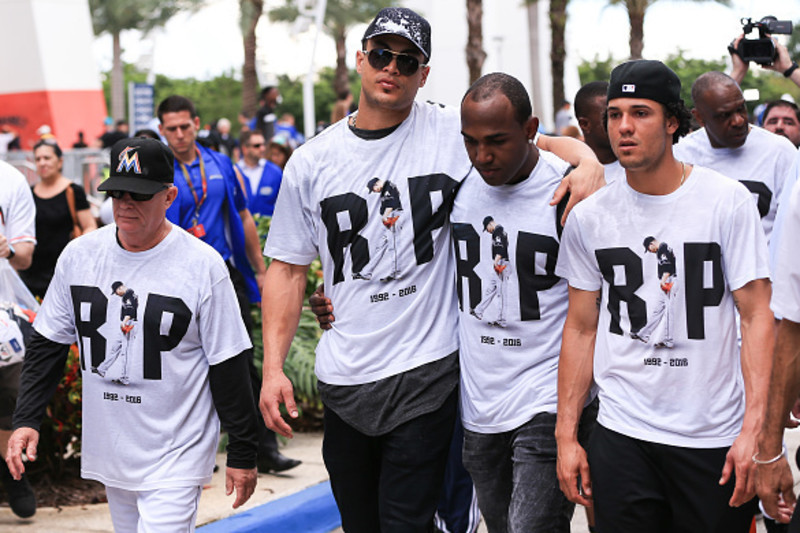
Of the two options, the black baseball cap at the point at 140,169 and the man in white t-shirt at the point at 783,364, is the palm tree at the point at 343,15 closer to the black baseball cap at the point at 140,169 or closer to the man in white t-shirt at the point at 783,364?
the black baseball cap at the point at 140,169

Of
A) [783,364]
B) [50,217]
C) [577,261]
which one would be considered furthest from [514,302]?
[50,217]

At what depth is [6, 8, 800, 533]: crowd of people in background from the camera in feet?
13.1

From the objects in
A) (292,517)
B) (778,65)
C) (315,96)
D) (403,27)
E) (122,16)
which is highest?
(403,27)

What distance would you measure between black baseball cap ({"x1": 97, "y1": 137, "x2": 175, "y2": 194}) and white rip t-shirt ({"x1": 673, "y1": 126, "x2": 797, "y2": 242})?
3.28 m

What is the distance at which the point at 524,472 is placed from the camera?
4.54m

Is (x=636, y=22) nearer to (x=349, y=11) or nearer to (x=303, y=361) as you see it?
(x=303, y=361)

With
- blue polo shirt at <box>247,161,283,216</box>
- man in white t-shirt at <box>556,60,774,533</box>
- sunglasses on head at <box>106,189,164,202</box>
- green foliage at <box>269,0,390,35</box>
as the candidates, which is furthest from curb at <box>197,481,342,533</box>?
green foliage at <box>269,0,390,35</box>

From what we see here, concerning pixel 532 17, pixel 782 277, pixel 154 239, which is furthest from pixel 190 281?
pixel 532 17

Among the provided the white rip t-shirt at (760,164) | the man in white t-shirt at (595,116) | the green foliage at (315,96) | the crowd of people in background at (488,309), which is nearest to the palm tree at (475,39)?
the white rip t-shirt at (760,164)

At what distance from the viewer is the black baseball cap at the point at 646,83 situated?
13.5 ft

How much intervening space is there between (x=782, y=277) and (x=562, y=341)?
1.05 meters

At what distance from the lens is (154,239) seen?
15.5 ft

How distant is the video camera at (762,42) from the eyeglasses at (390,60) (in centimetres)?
329

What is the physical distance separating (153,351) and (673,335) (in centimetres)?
197
